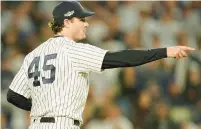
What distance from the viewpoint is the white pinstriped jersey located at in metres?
2.86

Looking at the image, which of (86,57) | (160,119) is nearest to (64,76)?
(86,57)

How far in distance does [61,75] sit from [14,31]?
3.64m

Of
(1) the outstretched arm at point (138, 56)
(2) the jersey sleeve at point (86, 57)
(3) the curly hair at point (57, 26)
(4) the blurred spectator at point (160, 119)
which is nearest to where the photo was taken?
(1) the outstretched arm at point (138, 56)

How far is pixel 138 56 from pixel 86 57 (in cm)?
31

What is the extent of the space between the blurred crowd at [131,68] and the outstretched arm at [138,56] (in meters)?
3.20

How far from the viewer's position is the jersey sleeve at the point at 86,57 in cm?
282

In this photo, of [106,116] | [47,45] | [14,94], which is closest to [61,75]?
[47,45]

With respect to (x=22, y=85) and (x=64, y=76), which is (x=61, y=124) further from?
(x=22, y=85)

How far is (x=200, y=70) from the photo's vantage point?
6.34 metres

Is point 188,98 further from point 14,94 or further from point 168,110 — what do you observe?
point 14,94

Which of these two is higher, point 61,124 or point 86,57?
point 86,57

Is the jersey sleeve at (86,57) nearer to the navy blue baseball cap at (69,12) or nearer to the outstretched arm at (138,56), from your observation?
the outstretched arm at (138,56)

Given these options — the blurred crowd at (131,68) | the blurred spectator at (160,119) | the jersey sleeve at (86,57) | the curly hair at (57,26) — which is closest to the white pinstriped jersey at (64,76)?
the jersey sleeve at (86,57)

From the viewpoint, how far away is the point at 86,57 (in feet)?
9.36
